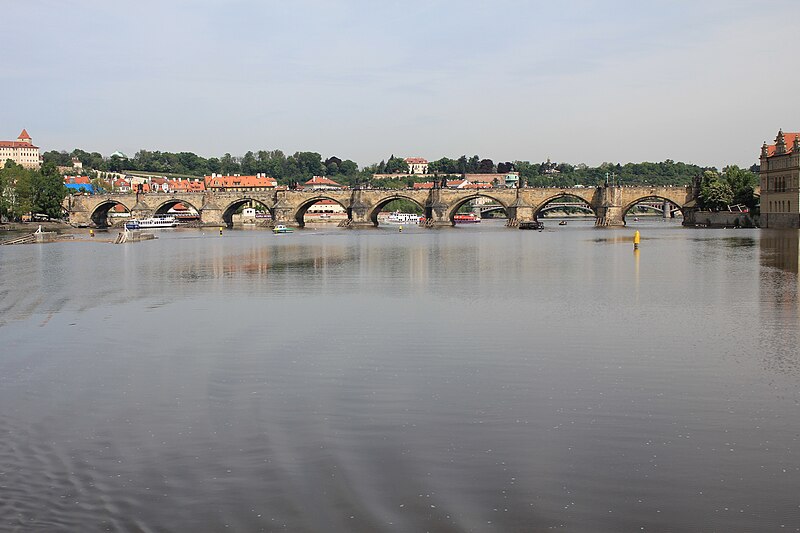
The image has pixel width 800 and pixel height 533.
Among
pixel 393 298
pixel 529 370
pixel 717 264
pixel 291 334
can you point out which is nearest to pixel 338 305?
pixel 393 298

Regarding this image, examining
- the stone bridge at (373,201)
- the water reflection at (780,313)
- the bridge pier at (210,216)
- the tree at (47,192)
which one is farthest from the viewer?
the bridge pier at (210,216)

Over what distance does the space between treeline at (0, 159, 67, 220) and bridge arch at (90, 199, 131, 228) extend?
14033mm

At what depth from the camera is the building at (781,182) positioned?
273 ft

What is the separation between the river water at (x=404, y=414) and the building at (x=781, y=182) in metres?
60.7

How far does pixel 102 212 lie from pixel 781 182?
9600cm

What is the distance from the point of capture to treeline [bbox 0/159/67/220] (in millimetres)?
103188

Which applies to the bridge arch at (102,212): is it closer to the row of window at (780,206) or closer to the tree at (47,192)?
the tree at (47,192)

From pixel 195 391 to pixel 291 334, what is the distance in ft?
20.8

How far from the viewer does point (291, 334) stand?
21.2 m

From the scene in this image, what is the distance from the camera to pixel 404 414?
43.3 feet

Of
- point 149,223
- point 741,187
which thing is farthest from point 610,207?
point 149,223

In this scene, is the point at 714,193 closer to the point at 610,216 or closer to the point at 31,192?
the point at 610,216

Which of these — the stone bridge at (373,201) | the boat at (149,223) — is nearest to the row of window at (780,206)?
the stone bridge at (373,201)

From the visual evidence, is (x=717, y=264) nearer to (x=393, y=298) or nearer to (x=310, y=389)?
(x=393, y=298)
